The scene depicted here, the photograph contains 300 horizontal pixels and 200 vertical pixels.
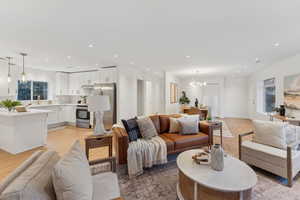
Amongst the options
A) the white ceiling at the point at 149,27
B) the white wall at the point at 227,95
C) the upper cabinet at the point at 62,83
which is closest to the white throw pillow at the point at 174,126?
the white ceiling at the point at 149,27

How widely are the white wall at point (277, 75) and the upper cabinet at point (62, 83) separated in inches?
335

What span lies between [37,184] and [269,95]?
810 cm

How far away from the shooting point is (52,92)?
674 centimetres

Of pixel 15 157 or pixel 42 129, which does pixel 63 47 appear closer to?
pixel 42 129

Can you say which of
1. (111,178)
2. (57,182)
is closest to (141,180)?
(111,178)

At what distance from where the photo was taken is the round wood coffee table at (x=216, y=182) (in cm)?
158

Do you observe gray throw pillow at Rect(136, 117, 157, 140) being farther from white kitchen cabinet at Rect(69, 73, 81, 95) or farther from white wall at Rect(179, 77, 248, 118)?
white wall at Rect(179, 77, 248, 118)

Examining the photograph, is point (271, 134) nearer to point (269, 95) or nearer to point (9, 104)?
point (269, 95)

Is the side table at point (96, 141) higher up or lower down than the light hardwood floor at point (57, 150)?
higher up

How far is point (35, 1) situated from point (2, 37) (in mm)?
1919

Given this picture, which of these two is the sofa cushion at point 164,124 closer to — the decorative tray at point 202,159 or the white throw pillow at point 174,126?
the white throw pillow at point 174,126

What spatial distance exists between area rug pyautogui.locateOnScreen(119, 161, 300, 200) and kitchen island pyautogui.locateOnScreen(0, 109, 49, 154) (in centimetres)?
279

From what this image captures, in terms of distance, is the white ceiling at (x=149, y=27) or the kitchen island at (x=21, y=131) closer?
the white ceiling at (x=149, y=27)

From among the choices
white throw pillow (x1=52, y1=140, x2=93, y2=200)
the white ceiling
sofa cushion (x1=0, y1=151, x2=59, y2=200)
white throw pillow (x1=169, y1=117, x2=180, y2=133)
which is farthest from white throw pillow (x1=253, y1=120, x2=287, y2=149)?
sofa cushion (x1=0, y1=151, x2=59, y2=200)
